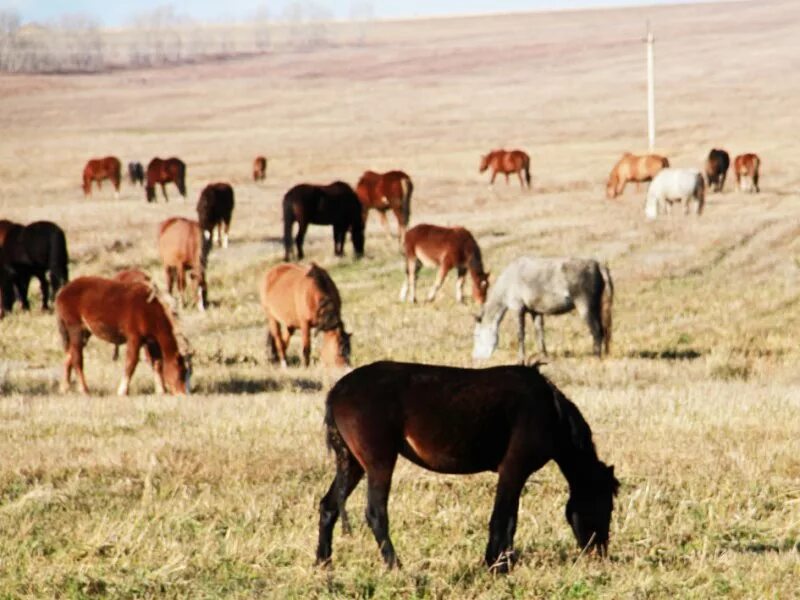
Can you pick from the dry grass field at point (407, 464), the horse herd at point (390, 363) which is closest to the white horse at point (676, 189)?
the horse herd at point (390, 363)

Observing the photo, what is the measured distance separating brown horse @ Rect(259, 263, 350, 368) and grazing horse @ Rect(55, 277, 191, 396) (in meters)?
2.34

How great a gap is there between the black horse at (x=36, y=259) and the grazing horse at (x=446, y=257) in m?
5.81

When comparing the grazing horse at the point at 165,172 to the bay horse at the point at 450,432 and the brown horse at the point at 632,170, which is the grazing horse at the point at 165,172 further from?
the bay horse at the point at 450,432

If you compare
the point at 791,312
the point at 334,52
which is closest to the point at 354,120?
the point at 791,312

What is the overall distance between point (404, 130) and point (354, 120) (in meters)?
9.49

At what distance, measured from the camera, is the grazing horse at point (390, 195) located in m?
31.7

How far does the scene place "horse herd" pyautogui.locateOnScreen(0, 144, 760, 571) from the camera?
6738 mm

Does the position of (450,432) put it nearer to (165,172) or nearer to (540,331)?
(540,331)

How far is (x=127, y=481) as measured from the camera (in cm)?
935

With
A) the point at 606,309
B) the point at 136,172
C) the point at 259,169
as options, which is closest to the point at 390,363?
the point at 606,309

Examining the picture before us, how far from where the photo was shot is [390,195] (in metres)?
32.0

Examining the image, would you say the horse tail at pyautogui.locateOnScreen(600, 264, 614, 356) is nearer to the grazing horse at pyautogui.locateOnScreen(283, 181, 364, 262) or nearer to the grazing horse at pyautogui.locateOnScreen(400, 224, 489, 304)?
the grazing horse at pyautogui.locateOnScreen(400, 224, 489, 304)

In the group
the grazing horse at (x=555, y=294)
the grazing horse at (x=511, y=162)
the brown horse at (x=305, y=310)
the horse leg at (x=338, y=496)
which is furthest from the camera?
the grazing horse at (x=511, y=162)

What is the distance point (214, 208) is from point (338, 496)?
21960mm
